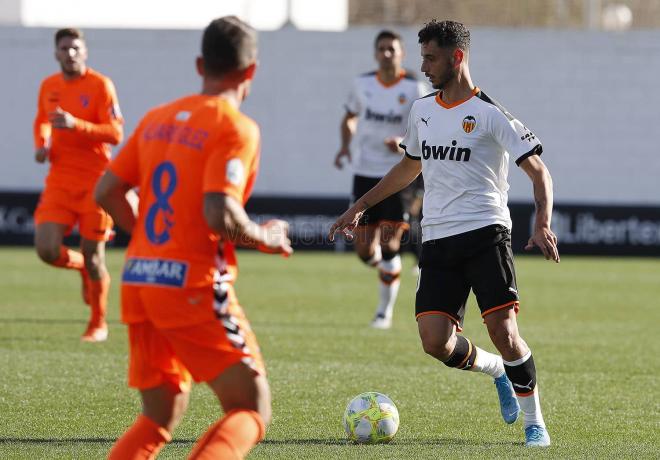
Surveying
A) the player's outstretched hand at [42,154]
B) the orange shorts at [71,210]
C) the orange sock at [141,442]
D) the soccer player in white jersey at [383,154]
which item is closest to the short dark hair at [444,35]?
the orange sock at [141,442]

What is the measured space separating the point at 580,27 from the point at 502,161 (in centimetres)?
1933

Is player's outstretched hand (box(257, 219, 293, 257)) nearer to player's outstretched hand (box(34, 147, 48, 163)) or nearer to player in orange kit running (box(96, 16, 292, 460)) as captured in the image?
player in orange kit running (box(96, 16, 292, 460))

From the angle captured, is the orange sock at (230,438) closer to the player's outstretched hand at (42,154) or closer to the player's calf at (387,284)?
the player's outstretched hand at (42,154)

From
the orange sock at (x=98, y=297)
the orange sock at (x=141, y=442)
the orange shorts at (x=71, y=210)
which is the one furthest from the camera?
the orange sock at (x=98, y=297)

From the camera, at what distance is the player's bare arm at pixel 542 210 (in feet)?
18.1

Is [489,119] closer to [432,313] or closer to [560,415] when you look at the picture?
[432,313]

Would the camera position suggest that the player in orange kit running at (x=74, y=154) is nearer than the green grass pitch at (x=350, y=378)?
No

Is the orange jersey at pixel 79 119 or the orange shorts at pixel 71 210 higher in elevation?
the orange jersey at pixel 79 119

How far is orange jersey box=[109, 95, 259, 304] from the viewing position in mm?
4008

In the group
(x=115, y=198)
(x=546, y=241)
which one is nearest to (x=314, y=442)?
(x=546, y=241)

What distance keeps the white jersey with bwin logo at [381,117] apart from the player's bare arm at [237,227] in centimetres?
720

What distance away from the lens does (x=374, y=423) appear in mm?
6008

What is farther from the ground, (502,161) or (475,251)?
(502,161)

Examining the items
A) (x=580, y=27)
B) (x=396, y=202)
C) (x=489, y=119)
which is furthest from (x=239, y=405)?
(x=580, y=27)
